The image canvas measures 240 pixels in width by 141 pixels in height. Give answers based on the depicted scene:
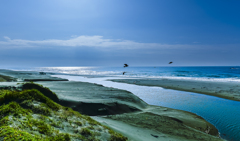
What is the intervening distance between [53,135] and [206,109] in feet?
46.9

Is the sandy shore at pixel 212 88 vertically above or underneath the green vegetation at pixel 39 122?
underneath

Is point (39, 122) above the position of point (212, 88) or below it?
above

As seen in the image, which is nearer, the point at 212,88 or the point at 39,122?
the point at 39,122

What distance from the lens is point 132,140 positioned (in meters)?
5.35

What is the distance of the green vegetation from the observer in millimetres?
3049

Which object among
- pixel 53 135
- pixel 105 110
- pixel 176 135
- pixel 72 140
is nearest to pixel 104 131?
pixel 72 140

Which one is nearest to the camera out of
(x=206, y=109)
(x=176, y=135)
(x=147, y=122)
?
(x=176, y=135)

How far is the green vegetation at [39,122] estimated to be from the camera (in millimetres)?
3049

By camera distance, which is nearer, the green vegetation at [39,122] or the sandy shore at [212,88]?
the green vegetation at [39,122]

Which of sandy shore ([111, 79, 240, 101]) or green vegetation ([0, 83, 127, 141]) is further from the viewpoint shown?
sandy shore ([111, 79, 240, 101])

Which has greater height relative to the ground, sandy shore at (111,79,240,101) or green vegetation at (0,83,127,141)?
green vegetation at (0,83,127,141)

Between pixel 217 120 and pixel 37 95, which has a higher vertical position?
pixel 37 95

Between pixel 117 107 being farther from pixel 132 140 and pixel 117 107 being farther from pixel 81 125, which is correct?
pixel 81 125

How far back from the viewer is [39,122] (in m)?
3.78
